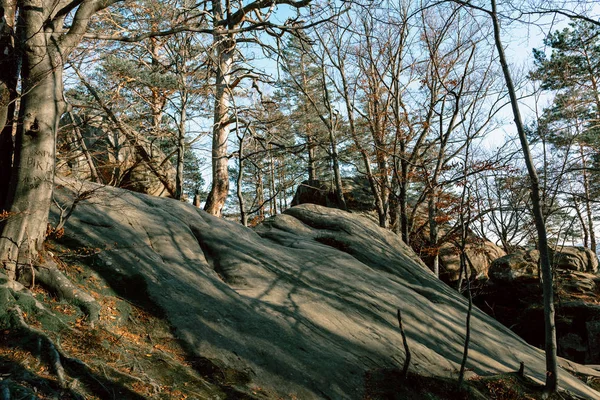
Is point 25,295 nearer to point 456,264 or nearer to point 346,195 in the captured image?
point 346,195

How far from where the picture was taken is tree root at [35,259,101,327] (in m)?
4.51

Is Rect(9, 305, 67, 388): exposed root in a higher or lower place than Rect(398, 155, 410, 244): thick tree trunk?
lower

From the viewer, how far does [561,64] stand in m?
16.1

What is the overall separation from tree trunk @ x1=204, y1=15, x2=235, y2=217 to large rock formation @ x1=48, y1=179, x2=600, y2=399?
375cm

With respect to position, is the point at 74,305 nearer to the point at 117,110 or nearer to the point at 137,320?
the point at 137,320

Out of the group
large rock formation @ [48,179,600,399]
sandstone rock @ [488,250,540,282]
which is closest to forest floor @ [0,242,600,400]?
large rock formation @ [48,179,600,399]

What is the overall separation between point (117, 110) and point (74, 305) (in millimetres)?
8096

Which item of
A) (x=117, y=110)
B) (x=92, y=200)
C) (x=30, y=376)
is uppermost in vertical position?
(x=117, y=110)

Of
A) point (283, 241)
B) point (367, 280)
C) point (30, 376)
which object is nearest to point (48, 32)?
point (30, 376)

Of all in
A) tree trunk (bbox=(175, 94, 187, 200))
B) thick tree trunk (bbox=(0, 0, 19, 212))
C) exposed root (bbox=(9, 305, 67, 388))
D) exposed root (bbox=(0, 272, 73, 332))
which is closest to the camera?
exposed root (bbox=(9, 305, 67, 388))

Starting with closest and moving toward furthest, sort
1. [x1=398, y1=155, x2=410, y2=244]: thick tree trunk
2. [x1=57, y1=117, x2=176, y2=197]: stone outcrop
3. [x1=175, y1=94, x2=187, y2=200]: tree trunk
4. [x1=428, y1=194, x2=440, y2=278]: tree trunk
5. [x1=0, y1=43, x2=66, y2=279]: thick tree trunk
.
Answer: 1. [x1=0, y1=43, x2=66, y2=279]: thick tree trunk
2. [x1=175, y1=94, x2=187, y2=200]: tree trunk
3. [x1=57, y1=117, x2=176, y2=197]: stone outcrop
4. [x1=428, y1=194, x2=440, y2=278]: tree trunk
5. [x1=398, y1=155, x2=410, y2=244]: thick tree trunk

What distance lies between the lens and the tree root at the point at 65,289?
4512 millimetres

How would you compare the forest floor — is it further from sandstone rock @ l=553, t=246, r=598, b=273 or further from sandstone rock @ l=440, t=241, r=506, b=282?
sandstone rock @ l=553, t=246, r=598, b=273

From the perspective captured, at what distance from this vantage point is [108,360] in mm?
3865
